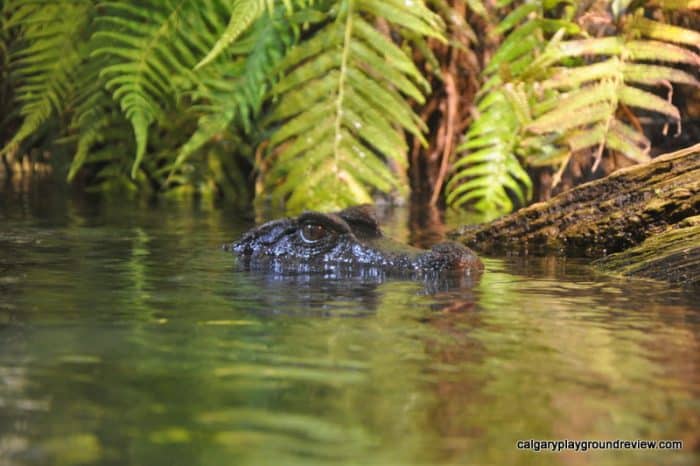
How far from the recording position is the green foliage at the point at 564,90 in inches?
222

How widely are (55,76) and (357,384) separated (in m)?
5.31

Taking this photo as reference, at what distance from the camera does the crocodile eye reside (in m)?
3.86

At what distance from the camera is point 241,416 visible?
1755 millimetres

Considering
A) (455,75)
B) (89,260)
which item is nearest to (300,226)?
(89,260)

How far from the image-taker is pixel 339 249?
149 inches

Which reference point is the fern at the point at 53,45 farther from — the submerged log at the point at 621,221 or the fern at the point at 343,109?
the submerged log at the point at 621,221

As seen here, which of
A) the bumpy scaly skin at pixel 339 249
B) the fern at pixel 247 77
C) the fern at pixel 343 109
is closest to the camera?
the bumpy scaly skin at pixel 339 249

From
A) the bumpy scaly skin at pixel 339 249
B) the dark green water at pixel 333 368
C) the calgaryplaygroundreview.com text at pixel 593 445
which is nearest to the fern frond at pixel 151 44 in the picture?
the bumpy scaly skin at pixel 339 249

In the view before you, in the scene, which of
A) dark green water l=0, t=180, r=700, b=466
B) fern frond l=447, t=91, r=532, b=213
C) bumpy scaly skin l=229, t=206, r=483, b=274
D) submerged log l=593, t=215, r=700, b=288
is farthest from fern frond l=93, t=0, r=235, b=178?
submerged log l=593, t=215, r=700, b=288

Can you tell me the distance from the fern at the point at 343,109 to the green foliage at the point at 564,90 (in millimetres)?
485

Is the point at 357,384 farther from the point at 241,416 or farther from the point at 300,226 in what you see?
the point at 300,226

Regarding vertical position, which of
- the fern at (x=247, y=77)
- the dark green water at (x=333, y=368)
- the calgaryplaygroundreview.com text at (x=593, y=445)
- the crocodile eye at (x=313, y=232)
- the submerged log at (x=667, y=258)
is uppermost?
the fern at (x=247, y=77)

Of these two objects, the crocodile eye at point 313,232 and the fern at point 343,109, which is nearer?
the crocodile eye at point 313,232

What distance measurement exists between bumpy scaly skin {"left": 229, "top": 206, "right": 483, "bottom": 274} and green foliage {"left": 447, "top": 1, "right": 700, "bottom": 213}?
69.3 inches
